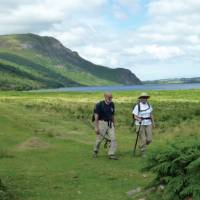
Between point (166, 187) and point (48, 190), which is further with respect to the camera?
point (48, 190)

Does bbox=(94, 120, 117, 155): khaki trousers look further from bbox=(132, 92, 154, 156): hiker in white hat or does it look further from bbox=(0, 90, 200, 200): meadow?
bbox=(132, 92, 154, 156): hiker in white hat

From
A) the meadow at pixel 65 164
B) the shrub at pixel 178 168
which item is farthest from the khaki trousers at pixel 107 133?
the shrub at pixel 178 168

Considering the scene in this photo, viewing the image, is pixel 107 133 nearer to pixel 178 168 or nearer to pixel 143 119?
pixel 143 119

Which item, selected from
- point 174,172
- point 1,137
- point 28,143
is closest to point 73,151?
point 28,143

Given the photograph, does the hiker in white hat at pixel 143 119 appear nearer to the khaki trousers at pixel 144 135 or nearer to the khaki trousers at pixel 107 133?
the khaki trousers at pixel 144 135

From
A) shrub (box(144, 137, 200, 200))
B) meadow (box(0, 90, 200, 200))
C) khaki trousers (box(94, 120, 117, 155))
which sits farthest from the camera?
khaki trousers (box(94, 120, 117, 155))

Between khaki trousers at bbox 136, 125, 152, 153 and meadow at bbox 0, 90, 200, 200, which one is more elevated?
khaki trousers at bbox 136, 125, 152, 153

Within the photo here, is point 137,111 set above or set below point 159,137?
above

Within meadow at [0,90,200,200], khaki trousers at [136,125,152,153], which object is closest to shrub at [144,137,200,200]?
meadow at [0,90,200,200]

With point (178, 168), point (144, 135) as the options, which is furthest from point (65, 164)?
point (178, 168)

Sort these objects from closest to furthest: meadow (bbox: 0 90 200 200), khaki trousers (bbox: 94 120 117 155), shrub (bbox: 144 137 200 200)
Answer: shrub (bbox: 144 137 200 200)
meadow (bbox: 0 90 200 200)
khaki trousers (bbox: 94 120 117 155)

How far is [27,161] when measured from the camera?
Answer: 19578 millimetres

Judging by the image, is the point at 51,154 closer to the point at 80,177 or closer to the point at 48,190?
the point at 80,177

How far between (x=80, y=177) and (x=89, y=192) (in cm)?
240
